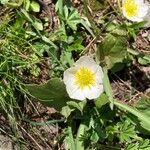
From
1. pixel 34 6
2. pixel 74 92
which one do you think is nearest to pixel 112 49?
pixel 74 92

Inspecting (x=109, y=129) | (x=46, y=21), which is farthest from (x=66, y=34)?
(x=109, y=129)

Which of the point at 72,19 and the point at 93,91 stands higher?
the point at 72,19

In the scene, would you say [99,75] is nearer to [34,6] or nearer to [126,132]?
[126,132]

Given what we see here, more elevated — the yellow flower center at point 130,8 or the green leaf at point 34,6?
the green leaf at point 34,6

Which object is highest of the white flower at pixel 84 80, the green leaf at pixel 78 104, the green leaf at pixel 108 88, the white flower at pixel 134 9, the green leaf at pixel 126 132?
the white flower at pixel 134 9

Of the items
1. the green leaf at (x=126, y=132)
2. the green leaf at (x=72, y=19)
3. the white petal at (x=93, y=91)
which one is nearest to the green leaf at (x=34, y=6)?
the green leaf at (x=72, y=19)

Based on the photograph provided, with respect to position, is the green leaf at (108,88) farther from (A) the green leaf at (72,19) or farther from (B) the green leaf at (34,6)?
(B) the green leaf at (34,6)
